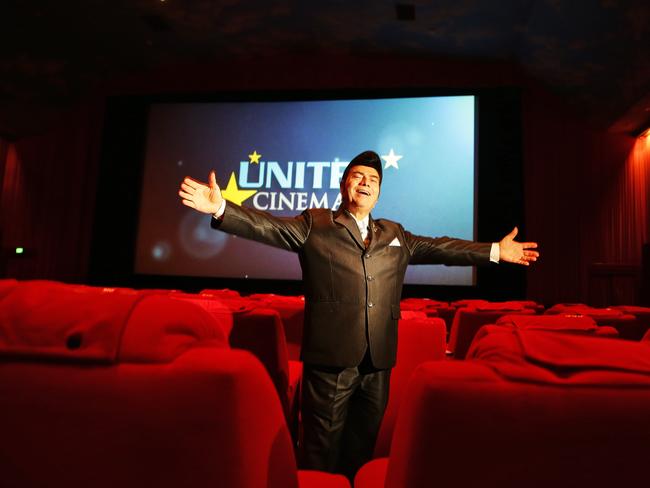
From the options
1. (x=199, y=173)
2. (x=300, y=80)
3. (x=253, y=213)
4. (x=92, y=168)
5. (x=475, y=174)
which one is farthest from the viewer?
(x=92, y=168)

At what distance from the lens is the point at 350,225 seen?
164cm

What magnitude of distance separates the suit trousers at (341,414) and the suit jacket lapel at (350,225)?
374 millimetres

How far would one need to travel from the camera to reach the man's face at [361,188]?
174cm

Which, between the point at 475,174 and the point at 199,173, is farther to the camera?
the point at 199,173

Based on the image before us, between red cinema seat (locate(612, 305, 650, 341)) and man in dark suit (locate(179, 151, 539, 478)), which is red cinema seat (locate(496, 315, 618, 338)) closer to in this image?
man in dark suit (locate(179, 151, 539, 478))

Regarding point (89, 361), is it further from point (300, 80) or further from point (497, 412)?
point (300, 80)

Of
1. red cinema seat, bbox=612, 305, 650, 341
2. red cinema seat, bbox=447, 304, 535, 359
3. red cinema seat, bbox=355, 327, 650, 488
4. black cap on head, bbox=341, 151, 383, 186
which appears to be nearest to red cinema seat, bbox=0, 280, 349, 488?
red cinema seat, bbox=355, 327, 650, 488

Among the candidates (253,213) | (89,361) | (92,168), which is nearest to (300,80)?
(92,168)

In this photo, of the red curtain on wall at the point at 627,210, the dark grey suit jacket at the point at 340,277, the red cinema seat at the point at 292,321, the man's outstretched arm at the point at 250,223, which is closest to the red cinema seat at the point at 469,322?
the red cinema seat at the point at 292,321

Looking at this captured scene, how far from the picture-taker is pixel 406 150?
7199mm

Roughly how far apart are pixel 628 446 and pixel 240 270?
7.21m

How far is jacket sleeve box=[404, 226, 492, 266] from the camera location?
186 cm

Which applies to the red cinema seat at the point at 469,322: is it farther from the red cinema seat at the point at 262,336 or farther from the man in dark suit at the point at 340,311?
the red cinema seat at the point at 262,336

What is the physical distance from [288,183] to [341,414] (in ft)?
19.9
